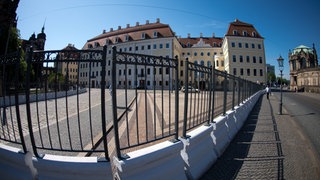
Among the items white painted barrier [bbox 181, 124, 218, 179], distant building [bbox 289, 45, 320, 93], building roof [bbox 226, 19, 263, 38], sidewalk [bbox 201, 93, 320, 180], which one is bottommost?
sidewalk [bbox 201, 93, 320, 180]

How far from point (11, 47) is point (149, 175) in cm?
2931

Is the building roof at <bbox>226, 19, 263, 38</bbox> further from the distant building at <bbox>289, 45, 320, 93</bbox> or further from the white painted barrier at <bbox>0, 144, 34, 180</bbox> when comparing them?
the white painted barrier at <bbox>0, 144, 34, 180</bbox>

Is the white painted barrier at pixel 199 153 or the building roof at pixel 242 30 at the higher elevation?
the building roof at pixel 242 30

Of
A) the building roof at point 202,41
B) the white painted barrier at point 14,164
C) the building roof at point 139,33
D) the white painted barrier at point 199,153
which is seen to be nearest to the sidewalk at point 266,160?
the white painted barrier at point 199,153

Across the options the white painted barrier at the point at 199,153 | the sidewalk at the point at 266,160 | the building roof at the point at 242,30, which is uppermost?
the building roof at the point at 242,30

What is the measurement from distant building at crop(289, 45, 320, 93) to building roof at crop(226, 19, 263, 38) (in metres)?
17.1

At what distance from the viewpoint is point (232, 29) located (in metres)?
56.5

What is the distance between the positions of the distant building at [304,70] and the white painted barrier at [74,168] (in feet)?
172

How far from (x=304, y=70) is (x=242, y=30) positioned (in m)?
21.3

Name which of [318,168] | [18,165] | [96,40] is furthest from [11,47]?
[96,40]

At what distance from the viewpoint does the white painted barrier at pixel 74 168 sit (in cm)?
225

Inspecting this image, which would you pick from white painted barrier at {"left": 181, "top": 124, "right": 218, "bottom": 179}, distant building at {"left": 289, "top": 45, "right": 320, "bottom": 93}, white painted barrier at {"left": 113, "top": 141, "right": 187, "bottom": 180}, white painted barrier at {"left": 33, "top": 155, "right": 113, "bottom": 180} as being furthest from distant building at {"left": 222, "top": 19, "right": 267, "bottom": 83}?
white painted barrier at {"left": 33, "top": 155, "right": 113, "bottom": 180}

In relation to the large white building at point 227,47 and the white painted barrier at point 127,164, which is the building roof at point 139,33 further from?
the white painted barrier at point 127,164

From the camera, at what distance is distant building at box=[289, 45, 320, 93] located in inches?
1912
